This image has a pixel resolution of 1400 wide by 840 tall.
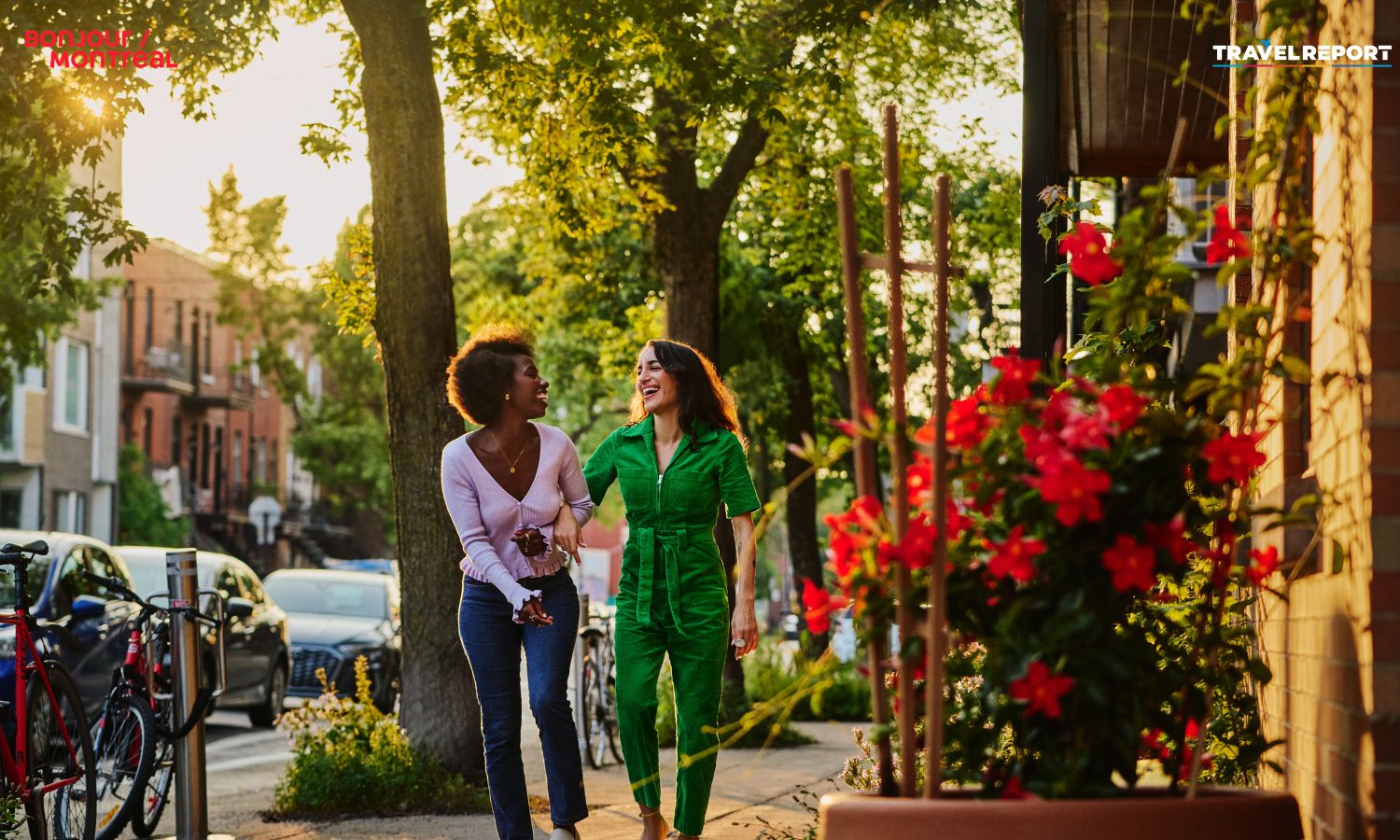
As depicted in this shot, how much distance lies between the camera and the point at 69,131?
12.0 m

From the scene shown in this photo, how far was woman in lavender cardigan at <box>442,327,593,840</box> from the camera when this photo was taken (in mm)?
6484

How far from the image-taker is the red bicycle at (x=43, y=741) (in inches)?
292

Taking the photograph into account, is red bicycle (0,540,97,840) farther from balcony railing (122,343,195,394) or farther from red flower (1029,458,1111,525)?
balcony railing (122,343,195,394)

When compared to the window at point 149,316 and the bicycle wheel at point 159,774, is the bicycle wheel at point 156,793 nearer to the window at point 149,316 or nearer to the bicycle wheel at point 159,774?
the bicycle wheel at point 159,774

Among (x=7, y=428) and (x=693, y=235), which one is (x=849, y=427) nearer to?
(x=693, y=235)

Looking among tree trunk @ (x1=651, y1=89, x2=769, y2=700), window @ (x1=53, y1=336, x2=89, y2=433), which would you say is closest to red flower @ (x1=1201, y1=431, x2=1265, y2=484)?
tree trunk @ (x1=651, y1=89, x2=769, y2=700)

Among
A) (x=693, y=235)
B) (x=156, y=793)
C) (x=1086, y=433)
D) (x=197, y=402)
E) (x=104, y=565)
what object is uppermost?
(x=197, y=402)

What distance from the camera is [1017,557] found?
11.3 ft

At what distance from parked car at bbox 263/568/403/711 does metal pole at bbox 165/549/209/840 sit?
1062 cm

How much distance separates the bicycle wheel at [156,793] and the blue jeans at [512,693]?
2939 mm

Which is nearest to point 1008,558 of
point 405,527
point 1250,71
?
point 1250,71

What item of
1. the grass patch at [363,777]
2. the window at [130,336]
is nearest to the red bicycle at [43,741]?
the grass patch at [363,777]

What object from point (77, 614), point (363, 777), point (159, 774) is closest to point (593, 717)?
point (77, 614)

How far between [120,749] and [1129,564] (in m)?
6.37
